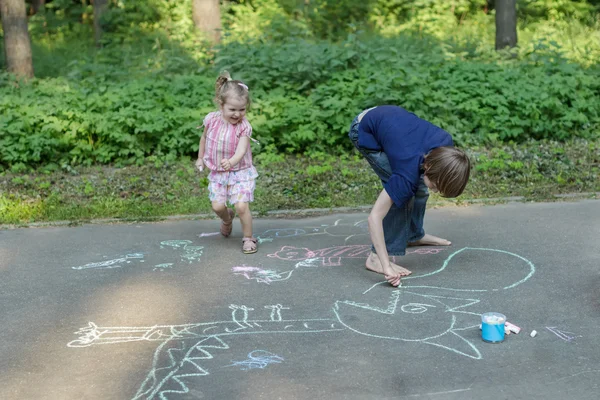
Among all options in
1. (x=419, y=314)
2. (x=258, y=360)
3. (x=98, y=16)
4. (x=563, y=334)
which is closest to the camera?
(x=258, y=360)

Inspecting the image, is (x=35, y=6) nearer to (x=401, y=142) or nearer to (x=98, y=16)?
(x=98, y=16)

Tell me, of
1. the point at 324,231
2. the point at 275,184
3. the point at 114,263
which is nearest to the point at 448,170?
the point at 324,231

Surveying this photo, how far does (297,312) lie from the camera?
407 centimetres

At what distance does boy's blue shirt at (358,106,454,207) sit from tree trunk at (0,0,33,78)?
23.7 ft

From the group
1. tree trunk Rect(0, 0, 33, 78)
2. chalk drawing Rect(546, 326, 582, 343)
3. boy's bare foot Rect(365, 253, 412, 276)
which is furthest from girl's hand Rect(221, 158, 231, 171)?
tree trunk Rect(0, 0, 33, 78)

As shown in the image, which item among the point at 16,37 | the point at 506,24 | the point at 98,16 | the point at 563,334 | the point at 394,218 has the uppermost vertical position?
the point at 98,16

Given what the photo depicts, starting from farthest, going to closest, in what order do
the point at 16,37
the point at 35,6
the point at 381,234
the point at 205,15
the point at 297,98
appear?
the point at 35,6
the point at 205,15
the point at 16,37
the point at 297,98
the point at 381,234

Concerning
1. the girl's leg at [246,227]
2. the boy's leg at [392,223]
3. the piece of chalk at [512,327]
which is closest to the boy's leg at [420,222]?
the boy's leg at [392,223]

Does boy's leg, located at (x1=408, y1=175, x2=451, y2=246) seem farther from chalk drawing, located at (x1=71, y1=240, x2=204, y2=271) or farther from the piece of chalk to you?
chalk drawing, located at (x1=71, y1=240, x2=204, y2=271)

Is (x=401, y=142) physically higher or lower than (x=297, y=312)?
higher

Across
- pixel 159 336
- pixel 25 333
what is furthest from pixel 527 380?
pixel 25 333

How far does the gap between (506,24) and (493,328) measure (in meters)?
8.89

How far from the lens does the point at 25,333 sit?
390cm

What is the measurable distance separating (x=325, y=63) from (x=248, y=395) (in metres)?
6.47
